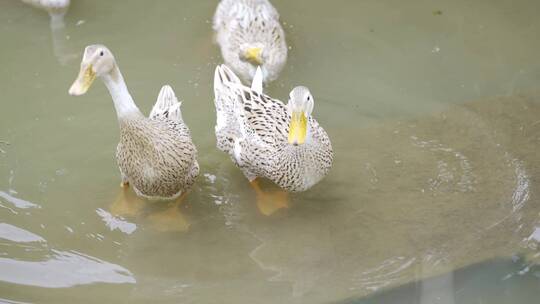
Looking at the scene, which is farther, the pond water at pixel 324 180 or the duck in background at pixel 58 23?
the duck in background at pixel 58 23

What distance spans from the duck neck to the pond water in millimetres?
661

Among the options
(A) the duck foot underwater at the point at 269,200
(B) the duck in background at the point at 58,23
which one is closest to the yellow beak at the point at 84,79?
(A) the duck foot underwater at the point at 269,200

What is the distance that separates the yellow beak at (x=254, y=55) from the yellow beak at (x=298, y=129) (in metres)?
1.38

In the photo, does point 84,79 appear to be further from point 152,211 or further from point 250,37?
point 250,37

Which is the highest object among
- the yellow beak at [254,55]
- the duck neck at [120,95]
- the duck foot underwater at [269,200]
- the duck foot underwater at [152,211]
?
the yellow beak at [254,55]

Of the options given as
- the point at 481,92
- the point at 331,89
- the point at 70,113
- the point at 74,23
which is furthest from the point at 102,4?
the point at 481,92

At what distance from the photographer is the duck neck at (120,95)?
15.0ft

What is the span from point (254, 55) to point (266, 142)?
1.10 metres

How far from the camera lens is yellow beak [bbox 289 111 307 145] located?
4.64 m

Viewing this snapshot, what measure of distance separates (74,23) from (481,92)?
3.15m

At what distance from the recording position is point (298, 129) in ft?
15.3

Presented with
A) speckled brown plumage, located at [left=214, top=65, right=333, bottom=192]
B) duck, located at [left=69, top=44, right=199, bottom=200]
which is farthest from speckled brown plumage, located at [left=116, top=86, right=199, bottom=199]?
→ speckled brown plumage, located at [left=214, top=65, right=333, bottom=192]

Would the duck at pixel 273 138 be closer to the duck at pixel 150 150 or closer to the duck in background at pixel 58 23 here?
the duck at pixel 150 150

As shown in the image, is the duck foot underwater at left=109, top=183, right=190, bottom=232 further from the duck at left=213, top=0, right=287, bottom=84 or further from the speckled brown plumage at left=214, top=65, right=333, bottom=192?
the duck at left=213, top=0, right=287, bottom=84
